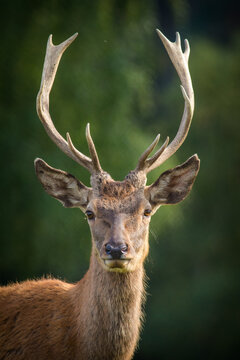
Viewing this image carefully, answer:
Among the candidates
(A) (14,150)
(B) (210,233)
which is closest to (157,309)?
(B) (210,233)

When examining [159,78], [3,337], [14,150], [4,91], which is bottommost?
[3,337]

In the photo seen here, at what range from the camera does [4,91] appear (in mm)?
14289

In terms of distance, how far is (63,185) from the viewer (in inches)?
234

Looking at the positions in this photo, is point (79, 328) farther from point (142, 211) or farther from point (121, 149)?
point (121, 149)

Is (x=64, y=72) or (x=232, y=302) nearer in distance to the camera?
(x=64, y=72)

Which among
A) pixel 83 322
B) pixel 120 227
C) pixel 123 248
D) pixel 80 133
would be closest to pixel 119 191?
pixel 120 227

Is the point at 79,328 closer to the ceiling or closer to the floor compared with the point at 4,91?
closer to the floor

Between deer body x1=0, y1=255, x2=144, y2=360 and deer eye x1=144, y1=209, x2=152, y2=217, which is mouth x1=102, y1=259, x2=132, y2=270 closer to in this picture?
deer body x1=0, y1=255, x2=144, y2=360

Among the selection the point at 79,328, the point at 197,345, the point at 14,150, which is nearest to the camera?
the point at 79,328

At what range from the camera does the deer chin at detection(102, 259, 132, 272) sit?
199 inches

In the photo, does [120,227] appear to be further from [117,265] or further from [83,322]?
[83,322]

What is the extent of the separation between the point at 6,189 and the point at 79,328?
8.90 m

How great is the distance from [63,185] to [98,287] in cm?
106

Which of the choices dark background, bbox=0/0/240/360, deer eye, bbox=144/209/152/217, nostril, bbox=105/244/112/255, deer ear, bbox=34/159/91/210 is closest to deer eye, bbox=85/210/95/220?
deer ear, bbox=34/159/91/210
